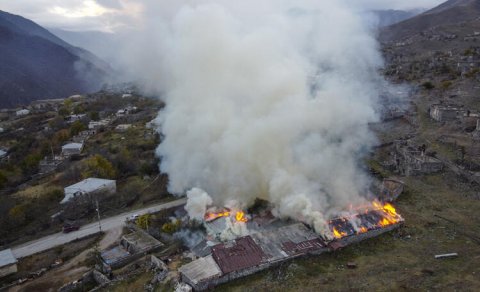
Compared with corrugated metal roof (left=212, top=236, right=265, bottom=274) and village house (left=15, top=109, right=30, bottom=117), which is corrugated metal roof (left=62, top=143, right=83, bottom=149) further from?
village house (left=15, top=109, right=30, bottom=117)

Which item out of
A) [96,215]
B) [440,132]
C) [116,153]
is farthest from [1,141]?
[440,132]

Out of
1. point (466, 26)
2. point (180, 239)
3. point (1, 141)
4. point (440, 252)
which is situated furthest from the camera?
point (466, 26)

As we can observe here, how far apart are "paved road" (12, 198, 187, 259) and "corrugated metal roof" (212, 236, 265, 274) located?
10052 mm

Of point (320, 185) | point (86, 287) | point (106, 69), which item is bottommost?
point (86, 287)

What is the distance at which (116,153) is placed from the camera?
46031 millimetres

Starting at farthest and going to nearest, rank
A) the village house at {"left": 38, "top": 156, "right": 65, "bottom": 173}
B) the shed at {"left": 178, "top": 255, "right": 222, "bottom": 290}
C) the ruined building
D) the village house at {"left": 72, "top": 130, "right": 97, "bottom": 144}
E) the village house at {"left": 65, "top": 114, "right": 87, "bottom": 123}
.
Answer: the village house at {"left": 65, "top": 114, "right": 87, "bottom": 123}
the village house at {"left": 72, "top": 130, "right": 97, "bottom": 144}
the village house at {"left": 38, "top": 156, "right": 65, "bottom": 173}
the ruined building
the shed at {"left": 178, "top": 255, "right": 222, "bottom": 290}

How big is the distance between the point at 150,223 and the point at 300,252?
1198 centimetres

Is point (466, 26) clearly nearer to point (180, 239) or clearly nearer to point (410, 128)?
point (410, 128)

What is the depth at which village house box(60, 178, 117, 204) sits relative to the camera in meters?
34.4

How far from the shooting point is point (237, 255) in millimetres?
21000

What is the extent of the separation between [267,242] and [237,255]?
207 centimetres

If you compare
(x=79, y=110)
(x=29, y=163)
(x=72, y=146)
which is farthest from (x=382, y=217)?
(x=79, y=110)

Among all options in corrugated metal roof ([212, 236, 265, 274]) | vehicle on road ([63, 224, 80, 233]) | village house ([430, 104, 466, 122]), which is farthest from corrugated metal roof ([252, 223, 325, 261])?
village house ([430, 104, 466, 122])

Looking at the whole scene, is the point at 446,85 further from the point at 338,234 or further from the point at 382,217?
the point at 338,234
